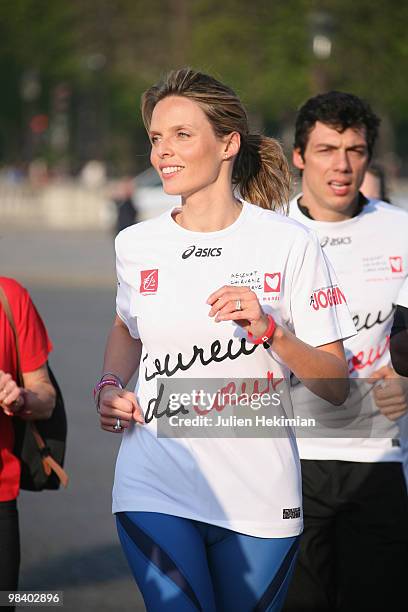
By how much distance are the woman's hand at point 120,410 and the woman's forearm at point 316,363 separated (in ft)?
1.50

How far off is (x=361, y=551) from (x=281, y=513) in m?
1.15

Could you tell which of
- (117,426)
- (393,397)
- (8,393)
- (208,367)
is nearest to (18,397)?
(8,393)

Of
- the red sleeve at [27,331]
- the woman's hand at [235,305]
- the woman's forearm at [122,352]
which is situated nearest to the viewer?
the woman's hand at [235,305]

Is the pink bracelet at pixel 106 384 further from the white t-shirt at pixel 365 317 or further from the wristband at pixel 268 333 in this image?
the white t-shirt at pixel 365 317

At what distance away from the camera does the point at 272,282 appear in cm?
378

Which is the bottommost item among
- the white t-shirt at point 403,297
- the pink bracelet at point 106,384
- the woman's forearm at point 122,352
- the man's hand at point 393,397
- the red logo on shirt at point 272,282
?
the man's hand at point 393,397

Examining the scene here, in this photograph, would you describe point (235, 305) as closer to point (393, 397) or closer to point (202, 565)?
point (202, 565)

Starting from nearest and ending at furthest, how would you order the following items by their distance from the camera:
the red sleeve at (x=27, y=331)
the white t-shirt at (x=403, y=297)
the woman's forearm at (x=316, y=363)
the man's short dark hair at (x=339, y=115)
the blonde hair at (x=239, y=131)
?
the woman's forearm at (x=316, y=363), the blonde hair at (x=239, y=131), the red sleeve at (x=27, y=331), the white t-shirt at (x=403, y=297), the man's short dark hair at (x=339, y=115)

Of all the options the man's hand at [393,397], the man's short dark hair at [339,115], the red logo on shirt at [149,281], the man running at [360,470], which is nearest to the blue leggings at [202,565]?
the red logo on shirt at [149,281]

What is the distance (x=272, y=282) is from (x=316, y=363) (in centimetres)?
26

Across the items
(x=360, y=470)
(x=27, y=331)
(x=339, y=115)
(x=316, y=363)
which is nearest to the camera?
(x=316, y=363)

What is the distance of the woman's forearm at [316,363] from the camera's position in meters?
3.59

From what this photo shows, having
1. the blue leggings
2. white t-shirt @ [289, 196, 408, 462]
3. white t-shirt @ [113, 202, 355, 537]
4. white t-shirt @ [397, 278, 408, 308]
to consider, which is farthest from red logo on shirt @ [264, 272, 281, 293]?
white t-shirt @ [289, 196, 408, 462]

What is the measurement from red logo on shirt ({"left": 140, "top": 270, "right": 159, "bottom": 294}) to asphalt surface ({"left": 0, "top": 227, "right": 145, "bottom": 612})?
4.54ft
